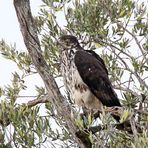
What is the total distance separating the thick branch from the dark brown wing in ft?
6.86

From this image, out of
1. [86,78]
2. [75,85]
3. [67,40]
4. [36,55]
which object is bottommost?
[36,55]

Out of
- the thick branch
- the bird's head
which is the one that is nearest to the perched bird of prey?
the bird's head

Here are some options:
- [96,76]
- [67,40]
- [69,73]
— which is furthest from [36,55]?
[96,76]

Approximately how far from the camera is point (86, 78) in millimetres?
7117

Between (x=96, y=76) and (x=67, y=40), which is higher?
(x=67, y=40)

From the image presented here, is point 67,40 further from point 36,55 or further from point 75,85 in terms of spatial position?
point 36,55

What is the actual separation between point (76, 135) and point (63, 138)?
1.02 feet

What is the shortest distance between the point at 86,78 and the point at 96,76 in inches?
5.3

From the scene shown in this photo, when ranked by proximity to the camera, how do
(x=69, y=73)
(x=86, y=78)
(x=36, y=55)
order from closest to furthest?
(x=36, y=55) → (x=69, y=73) → (x=86, y=78)

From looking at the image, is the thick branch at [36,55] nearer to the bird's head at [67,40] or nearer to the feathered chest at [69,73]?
the feathered chest at [69,73]

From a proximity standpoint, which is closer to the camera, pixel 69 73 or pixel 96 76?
pixel 69 73

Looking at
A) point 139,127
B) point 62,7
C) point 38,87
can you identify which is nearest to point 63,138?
point 139,127

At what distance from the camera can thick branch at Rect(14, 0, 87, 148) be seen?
16.0 ft

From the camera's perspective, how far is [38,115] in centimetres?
499
